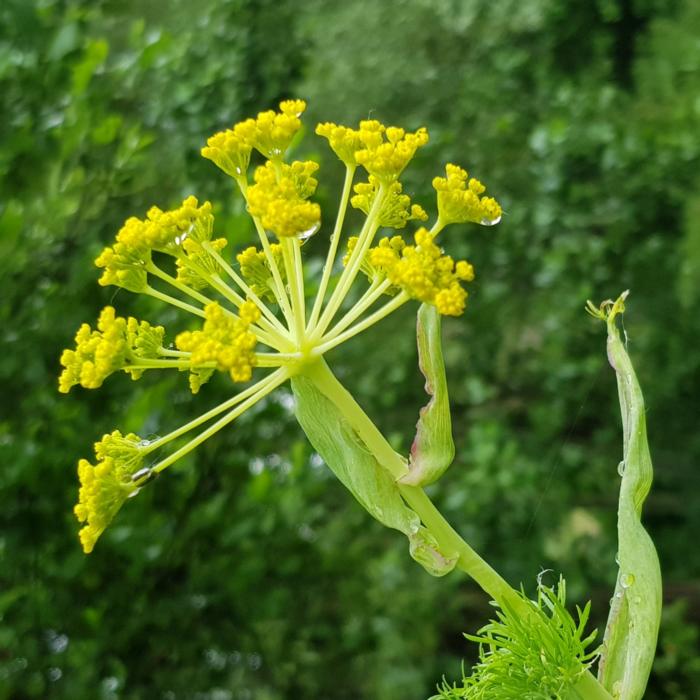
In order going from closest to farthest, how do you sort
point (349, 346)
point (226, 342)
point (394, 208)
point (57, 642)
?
point (226, 342), point (394, 208), point (57, 642), point (349, 346)


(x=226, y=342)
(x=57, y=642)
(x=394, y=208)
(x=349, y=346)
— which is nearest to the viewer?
(x=226, y=342)

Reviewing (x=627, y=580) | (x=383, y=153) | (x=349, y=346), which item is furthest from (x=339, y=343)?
(x=349, y=346)

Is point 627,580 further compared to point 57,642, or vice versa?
point 57,642

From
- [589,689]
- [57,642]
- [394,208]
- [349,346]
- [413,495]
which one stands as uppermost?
[394,208]

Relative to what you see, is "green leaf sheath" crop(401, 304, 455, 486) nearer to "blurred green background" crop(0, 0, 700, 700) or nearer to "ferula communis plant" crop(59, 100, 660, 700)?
"ferula communis plant" crop(59, 100, 660, 700)

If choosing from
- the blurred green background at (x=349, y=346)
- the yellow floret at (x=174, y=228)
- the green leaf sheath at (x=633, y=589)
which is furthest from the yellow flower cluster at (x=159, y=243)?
the blurred green background at (x=349, y=346)

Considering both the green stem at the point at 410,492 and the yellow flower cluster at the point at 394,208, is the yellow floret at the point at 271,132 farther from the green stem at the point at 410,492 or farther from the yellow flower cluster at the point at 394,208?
the green stem at the point at 410,492

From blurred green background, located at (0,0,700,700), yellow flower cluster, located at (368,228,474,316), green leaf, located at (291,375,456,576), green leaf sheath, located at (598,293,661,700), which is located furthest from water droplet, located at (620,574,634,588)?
blurred green background, located at (0,0,700,700)

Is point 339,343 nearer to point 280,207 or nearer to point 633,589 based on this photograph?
point 280,207
